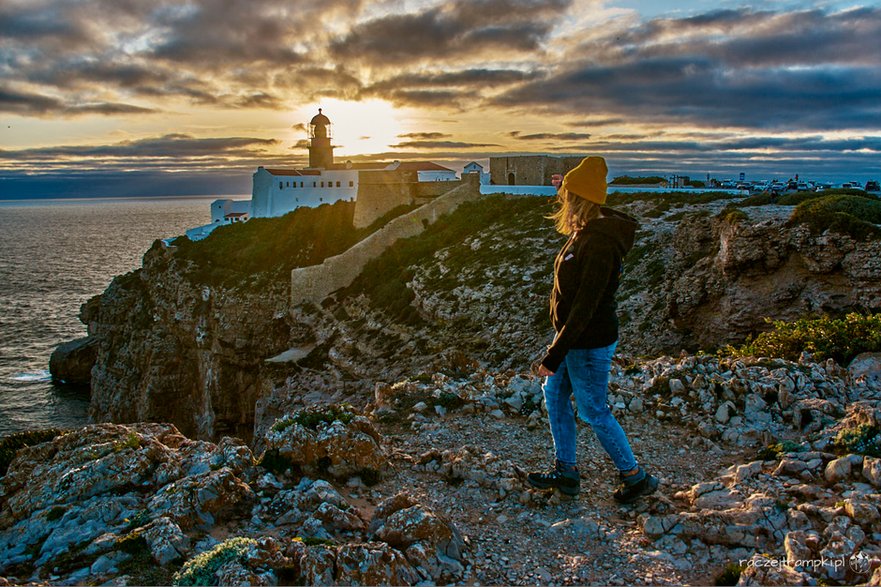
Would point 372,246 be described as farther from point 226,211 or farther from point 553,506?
point 226,211

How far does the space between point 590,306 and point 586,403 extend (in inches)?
31.0

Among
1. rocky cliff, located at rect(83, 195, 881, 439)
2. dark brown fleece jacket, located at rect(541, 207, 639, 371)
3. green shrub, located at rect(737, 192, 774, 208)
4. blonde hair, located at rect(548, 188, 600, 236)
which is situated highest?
green shrub, located at rect(737, 192, 774, 208)

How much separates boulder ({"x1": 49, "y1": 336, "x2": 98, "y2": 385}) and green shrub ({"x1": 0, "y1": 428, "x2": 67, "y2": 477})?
128 ft

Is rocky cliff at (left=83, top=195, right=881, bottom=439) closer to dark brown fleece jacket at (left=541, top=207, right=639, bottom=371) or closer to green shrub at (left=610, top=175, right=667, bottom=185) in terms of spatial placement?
dark brown fleece jacket at (left=541, top=207, right=639, bottom=371)

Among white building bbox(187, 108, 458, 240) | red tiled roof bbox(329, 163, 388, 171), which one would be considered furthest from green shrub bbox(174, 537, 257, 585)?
red tiled roof bbox(329, 163, 388, 171)

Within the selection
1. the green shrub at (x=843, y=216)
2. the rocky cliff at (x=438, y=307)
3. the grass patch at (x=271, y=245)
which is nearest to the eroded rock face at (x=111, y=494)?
the rocky cliff at (x=438, y=307)

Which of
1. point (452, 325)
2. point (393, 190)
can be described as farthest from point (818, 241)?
point (393, 190)

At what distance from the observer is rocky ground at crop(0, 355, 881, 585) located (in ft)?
12.0

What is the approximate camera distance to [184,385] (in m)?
33.7

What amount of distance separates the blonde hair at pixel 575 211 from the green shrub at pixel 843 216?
10.7 meters

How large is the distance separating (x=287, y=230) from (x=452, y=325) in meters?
21.6

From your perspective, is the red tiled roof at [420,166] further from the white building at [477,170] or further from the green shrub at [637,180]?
the green shrub at [637,180]

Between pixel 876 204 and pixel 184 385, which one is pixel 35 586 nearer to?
pixel 876 204

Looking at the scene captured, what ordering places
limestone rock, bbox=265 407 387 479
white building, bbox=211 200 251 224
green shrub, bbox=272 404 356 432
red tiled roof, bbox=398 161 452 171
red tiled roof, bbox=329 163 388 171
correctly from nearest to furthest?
limestone rock, bbox=265 407 387 479 < green shrub, bbox=272 404 356 432 < red tiled roof, bbox=398 161 452 171 < red tiled roof, bbox=329 163 388 171 < white building, bbox=211 200 251 224
